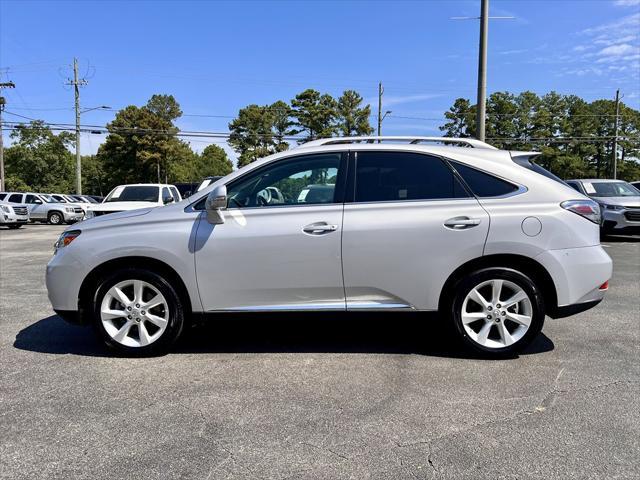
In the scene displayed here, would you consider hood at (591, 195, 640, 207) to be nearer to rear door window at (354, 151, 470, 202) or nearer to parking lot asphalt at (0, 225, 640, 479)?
parking lot asphalt at (0, 225, 640, 479)

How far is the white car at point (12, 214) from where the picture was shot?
72.4ft

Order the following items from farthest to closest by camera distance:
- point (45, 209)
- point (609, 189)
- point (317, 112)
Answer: point (317, 112), point (45, 209), point (609, 189)

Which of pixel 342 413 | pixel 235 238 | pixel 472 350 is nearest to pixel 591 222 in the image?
pixel 472 350

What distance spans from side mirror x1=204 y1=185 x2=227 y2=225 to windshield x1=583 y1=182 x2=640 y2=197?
1431 cm

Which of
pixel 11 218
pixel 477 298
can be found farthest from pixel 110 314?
pixel 11 218

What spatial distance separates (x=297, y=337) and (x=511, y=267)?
6.87ft

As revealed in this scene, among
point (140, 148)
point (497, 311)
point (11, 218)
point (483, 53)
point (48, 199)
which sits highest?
point (140, 148)

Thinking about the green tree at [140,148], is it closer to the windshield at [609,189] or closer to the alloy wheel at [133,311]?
the windshield at [609,189]

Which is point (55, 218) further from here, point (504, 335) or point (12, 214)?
point (504, 335)

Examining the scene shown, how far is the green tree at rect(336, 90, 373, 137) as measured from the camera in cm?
5462

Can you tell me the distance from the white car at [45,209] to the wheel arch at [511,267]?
2620 centimetres

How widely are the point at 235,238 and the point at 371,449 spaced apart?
2026 mm

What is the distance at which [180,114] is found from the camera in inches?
2616

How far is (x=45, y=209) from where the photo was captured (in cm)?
2595
